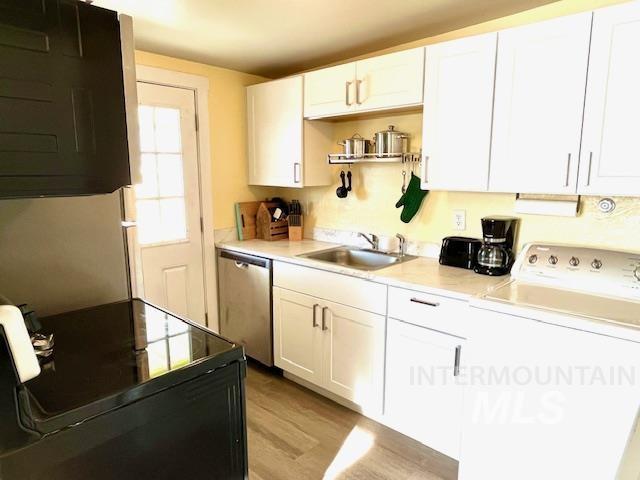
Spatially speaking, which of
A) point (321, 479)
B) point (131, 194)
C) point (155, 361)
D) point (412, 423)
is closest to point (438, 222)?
point (412, 423)

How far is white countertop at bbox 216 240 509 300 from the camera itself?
6.41ft

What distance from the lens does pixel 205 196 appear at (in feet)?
10.2

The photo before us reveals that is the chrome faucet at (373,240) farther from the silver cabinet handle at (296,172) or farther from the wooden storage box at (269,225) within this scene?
the wooden storage box at (269,225)

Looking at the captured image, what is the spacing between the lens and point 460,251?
234 centimetres

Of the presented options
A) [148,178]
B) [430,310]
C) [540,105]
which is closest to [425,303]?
[430,310]

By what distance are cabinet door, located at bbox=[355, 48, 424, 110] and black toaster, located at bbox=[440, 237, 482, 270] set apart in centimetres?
80

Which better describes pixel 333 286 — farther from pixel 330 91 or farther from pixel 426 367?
pixel 330 91

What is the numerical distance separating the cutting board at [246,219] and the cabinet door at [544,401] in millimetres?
2042

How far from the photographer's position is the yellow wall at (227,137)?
3.08m

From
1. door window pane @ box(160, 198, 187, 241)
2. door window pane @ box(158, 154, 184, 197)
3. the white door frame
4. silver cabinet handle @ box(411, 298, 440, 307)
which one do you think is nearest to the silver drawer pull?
silver cabinet handle @ box(411, 298, 440, 307)

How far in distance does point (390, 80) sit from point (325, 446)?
2.04 meters

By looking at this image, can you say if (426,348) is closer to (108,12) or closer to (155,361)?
(155,361)

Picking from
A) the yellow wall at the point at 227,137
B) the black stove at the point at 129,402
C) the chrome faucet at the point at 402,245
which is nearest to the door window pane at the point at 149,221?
the yellow wall at the point at 227,137

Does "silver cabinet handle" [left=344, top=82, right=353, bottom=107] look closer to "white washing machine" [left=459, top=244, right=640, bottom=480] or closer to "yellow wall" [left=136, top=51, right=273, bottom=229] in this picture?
"yellow wall" [left=136, top=51, right=273, bottom=229]
